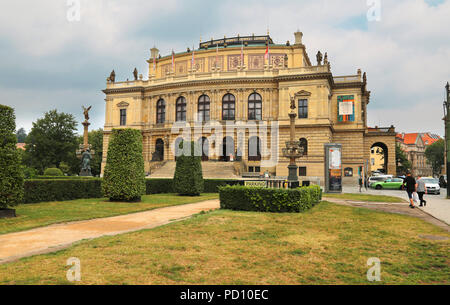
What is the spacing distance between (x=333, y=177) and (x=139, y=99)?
126 ft

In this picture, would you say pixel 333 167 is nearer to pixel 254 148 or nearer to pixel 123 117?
pixel 254 148

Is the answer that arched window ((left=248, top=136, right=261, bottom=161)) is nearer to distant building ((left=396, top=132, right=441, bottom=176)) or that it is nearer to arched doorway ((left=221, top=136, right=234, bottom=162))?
arched doorway ((left=221, top=136, right=234, bottom=162))

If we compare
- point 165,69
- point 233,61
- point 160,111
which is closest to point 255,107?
point 233,61

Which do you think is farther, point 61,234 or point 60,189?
point 60,189

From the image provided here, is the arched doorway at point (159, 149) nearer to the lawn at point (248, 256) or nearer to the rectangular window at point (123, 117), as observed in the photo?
the rectangular window at point (123, 117)

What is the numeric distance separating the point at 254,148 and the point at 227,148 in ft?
13.7

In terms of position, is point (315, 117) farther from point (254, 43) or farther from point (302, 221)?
point (302, 221)

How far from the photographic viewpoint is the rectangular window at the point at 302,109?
48.0 metres

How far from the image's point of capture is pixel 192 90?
52.6 m

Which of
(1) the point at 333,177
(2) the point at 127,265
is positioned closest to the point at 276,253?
(2) the point at 127,265

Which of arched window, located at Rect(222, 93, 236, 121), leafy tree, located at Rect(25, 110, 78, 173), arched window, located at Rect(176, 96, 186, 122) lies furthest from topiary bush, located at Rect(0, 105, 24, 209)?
leafy tree, located at Rect(25, 110, 78, 173)

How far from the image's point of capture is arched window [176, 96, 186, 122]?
53.8 m

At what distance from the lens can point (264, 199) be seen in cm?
1464

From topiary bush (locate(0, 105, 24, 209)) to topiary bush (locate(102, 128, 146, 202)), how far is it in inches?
267
